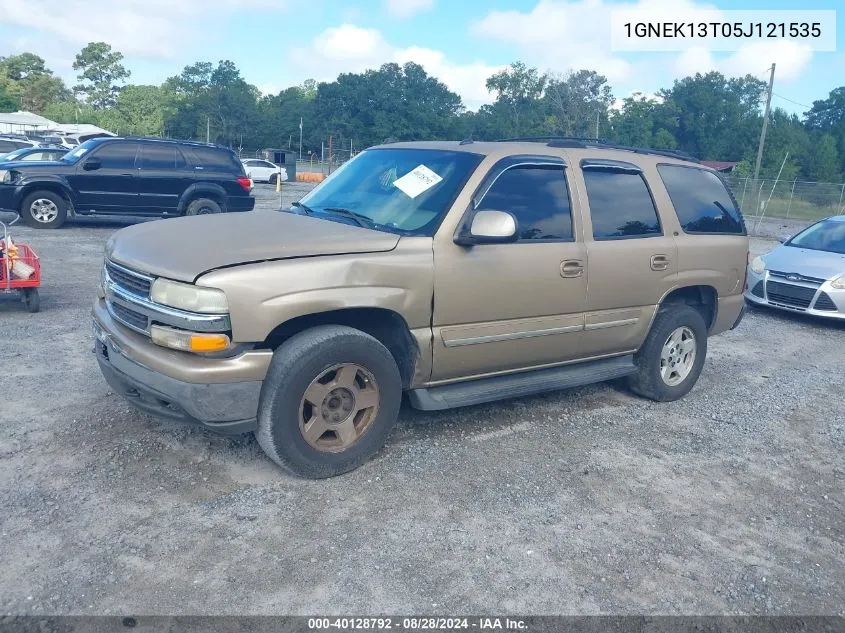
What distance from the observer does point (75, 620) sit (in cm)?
282

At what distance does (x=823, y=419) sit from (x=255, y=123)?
7523 cm

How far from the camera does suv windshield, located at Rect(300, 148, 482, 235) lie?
4512 mm

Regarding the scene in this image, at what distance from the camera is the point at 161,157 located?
1415 cm

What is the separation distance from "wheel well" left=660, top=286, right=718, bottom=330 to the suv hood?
272 centimetres

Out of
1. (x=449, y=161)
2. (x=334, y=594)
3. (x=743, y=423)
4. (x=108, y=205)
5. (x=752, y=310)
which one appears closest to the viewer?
(x=334, y=594)

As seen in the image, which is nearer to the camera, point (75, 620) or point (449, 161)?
point (75, 620)

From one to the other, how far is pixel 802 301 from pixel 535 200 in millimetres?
6368

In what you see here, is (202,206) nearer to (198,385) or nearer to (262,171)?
(198,385)

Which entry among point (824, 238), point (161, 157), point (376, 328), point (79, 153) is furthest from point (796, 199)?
point (376, 328)

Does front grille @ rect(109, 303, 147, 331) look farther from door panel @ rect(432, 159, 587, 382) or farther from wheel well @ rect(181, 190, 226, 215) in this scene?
wheel well @ rect(181, 190, 226, 215)

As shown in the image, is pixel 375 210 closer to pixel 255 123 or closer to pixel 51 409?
pixel 51 409

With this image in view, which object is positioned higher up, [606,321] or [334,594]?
[606,321]

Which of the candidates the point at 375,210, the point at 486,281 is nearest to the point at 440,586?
the point at 486,281

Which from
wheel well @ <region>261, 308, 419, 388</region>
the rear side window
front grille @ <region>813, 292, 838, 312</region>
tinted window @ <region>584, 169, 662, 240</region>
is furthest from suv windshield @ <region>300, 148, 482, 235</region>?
the rear side window
